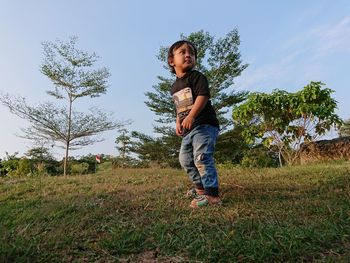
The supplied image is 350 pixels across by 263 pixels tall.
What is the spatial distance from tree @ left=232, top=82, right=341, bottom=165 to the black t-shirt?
5548 millimetres

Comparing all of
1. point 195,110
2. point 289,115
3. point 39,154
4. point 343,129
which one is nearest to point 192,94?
point 195,110

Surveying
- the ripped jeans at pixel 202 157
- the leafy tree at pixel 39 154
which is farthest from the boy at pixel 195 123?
the leafy tree at pixel 39 154

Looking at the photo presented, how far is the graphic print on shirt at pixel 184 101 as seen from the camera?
9.69 ft

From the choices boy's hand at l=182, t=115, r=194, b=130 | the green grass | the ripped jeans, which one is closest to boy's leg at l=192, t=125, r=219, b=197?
the ripped jeans

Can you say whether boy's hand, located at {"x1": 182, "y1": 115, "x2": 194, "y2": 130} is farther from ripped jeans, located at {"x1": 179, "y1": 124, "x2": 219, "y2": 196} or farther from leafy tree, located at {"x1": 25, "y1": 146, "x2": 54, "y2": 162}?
leafy tree, located at {"x1": 25, "y1": 146, "x2": 54, "y2": 162}

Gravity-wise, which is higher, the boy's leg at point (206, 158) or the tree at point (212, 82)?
the tree at point (212, 82)

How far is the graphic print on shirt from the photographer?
2.95 m

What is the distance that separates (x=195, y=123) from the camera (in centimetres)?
284

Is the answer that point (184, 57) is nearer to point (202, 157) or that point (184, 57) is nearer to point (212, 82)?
point (202, 157)

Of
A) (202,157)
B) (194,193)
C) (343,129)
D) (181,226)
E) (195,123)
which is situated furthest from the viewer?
(343,129)

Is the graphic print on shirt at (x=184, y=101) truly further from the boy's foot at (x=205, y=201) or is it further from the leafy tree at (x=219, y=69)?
the leafy tree at (x=219, y=69)

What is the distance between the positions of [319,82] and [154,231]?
717 centimetres

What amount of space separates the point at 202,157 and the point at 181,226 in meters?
0.74

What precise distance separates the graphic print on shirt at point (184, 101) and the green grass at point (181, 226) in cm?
77
